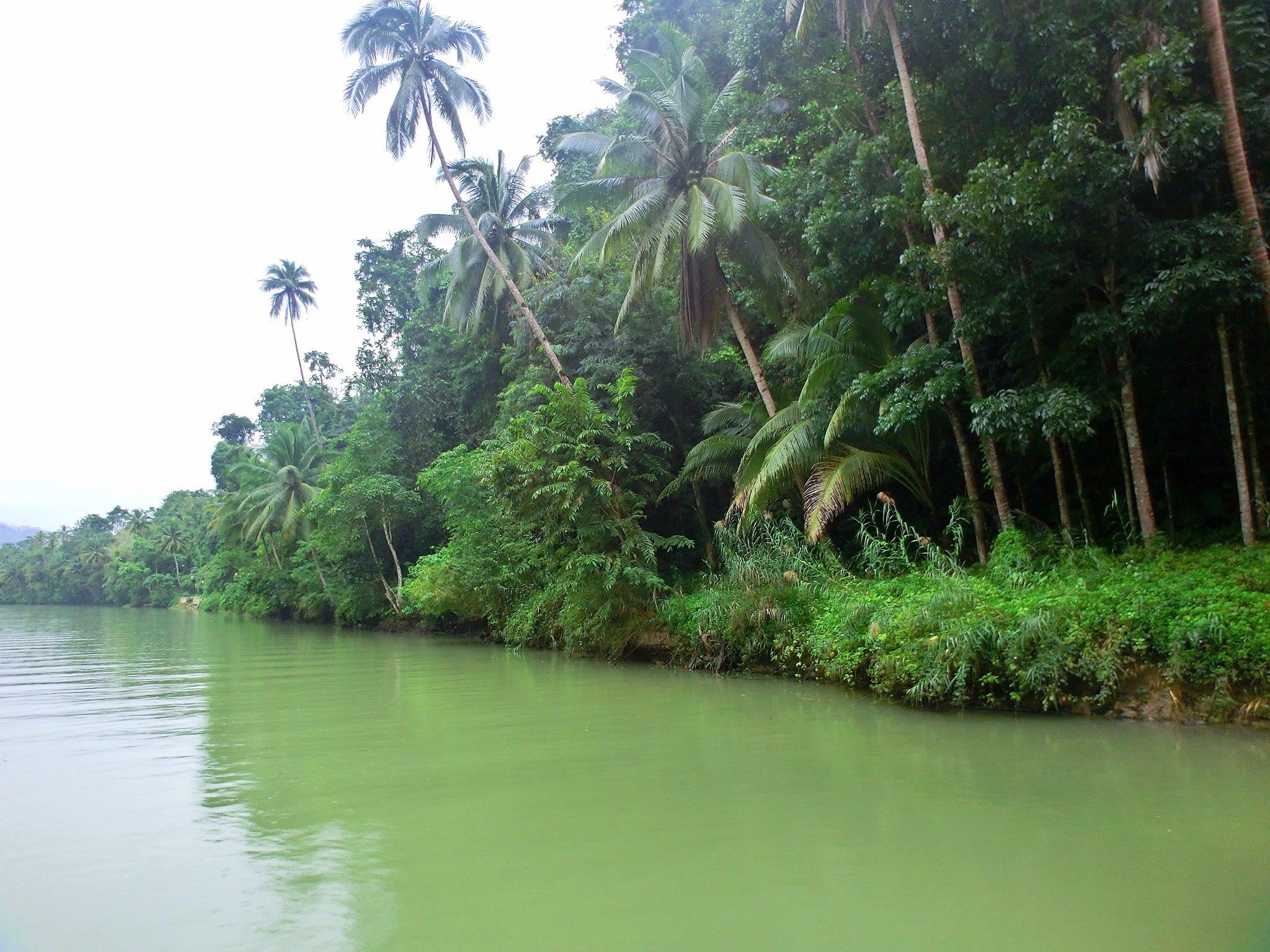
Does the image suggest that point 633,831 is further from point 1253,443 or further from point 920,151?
point 920,151

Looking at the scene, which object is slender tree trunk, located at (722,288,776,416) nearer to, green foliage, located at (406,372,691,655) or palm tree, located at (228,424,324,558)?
green foliage, located at (406,372,691,655)

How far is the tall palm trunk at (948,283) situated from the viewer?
392 inches

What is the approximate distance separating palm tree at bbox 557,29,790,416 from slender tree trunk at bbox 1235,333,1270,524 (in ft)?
21.5

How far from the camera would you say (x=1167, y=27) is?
8.59 meters

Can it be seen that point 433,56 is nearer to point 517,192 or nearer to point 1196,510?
point 517,192

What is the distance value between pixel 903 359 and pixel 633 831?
7.66 m

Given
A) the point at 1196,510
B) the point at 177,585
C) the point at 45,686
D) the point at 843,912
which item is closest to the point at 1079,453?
the point at 1196,510

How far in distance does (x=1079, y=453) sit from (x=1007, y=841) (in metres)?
8.79

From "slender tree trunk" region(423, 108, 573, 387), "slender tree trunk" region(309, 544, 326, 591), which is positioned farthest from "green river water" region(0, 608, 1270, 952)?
"slender tree trunk" region(309, 544, 326, 591)

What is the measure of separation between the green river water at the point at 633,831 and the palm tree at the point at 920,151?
12.2ft

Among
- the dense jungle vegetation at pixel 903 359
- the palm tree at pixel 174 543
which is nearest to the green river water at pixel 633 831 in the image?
the dense jungle vegetation at pixel 903 359

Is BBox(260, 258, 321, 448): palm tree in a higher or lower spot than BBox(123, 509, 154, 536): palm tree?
higher

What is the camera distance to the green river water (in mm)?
3346

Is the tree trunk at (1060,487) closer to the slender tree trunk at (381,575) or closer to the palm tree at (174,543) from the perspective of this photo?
the slender tree trunk at (381,575)
